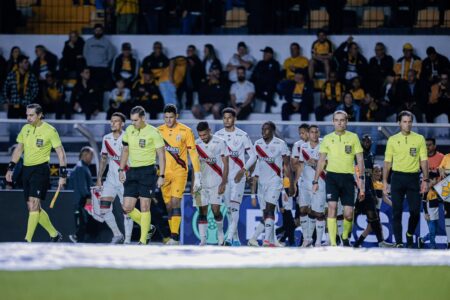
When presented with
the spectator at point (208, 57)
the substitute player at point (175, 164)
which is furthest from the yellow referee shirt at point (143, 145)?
the spectator at point (208, 57)

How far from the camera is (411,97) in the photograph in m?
21.7

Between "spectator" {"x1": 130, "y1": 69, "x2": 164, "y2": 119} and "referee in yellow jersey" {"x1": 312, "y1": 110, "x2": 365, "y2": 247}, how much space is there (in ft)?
22.0

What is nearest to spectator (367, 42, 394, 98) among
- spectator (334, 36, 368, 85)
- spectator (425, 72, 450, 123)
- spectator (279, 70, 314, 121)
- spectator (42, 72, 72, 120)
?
spectator (334, 36, 368, 85)

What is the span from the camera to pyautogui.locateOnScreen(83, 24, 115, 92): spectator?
2283 centimetres

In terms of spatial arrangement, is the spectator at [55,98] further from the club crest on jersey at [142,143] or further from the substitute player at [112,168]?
the club crest on jersey at [142,143]

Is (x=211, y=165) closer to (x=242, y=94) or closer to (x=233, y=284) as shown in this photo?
(x=242, y=94)

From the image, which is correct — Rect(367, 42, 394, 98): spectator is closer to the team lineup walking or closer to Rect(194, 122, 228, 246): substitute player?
the team lineup walking

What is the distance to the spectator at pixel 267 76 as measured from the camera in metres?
22.6

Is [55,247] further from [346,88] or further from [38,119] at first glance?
[346,88]

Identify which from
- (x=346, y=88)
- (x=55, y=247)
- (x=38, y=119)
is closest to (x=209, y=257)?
(x=55, y=247)

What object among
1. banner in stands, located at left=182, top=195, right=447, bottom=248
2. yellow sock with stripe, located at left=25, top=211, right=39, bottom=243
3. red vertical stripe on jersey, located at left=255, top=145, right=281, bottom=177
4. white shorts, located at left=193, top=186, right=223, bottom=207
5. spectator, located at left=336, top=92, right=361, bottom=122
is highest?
spectator, located at left=336, top=92, right=361, bottom=122

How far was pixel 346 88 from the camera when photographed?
858 inches

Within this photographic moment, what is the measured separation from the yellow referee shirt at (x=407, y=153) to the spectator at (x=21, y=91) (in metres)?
9.31

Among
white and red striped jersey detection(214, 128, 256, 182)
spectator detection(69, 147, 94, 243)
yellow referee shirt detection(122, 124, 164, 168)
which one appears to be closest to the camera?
yellow referee shirt detection(122, 124, 164, 168)
